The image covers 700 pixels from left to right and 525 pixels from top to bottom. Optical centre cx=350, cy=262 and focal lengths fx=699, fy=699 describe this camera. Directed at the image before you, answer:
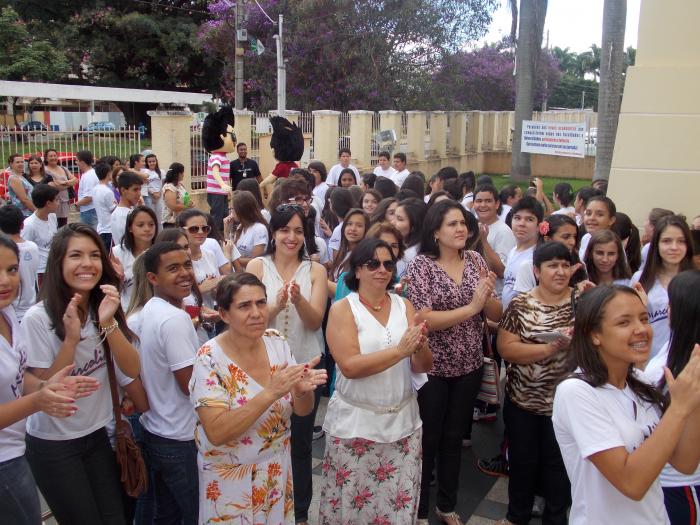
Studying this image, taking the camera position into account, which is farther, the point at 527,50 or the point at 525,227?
the point at 527,50

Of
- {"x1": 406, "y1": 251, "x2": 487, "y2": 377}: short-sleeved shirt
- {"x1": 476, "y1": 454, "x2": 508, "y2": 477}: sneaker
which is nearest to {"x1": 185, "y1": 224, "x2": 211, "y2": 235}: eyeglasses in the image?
{"x1": 406, "y1": 251, "x2": 487, "y2": 377}: short-sleeved shirt

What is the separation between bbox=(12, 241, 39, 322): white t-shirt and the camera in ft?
18.1

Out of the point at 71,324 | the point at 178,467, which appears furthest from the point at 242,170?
the point at 71,324

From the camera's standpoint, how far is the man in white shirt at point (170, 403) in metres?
3.19

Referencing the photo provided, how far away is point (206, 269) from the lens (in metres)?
5.16

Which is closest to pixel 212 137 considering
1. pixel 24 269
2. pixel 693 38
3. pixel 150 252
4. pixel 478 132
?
pixel 24 269

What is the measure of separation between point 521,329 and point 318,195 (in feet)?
18.9

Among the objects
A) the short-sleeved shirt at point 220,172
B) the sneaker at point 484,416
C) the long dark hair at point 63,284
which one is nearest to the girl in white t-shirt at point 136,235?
the long dark hair at point 63,284

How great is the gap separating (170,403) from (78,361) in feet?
1.56

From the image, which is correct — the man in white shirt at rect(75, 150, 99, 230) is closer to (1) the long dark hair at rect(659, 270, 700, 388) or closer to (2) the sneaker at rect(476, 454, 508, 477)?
(2) the sneaker at rect(476, 454, 508, 477)

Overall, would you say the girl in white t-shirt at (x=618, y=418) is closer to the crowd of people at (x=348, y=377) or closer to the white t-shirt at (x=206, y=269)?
the crowd of people at (x=348, y=377)

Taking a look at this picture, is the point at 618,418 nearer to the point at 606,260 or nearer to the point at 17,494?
the point at 17,494

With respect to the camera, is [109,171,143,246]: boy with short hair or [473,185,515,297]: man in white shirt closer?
[473,185,515,297]: man in white shirt

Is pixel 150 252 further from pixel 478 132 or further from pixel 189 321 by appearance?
pixel 478 132
